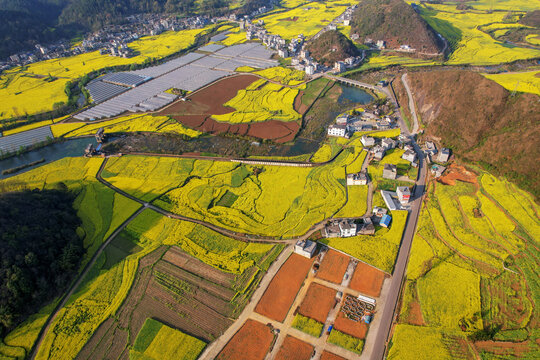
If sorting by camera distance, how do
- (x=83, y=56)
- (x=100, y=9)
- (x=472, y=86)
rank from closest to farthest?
(x=472, y=86) → (x=83, y=56) → (x=100, y=9)

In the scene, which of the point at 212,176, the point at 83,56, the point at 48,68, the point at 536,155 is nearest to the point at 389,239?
the point at 536,155

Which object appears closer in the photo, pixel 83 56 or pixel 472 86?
pixel 472 86

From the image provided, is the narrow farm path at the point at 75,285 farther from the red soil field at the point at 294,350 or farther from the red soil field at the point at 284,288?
the red soil field at the point at 294,350

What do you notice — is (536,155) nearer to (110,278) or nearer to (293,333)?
(293,333)

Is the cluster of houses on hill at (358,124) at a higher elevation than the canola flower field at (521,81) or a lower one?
lower

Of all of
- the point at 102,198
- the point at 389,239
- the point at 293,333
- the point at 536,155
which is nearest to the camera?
the point at 293,333

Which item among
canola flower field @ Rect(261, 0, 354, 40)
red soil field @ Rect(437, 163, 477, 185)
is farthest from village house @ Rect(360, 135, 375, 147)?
canola flower field @ Rect(261, 0, 354, 40)

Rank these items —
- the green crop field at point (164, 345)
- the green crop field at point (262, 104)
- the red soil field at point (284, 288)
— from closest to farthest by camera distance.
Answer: the green crop field at point (164, 345)
the red soil field at point (284, 288)
the green crop field at point (262, 104)

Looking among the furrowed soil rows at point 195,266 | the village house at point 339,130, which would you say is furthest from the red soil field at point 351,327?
the village house at point 339,130
